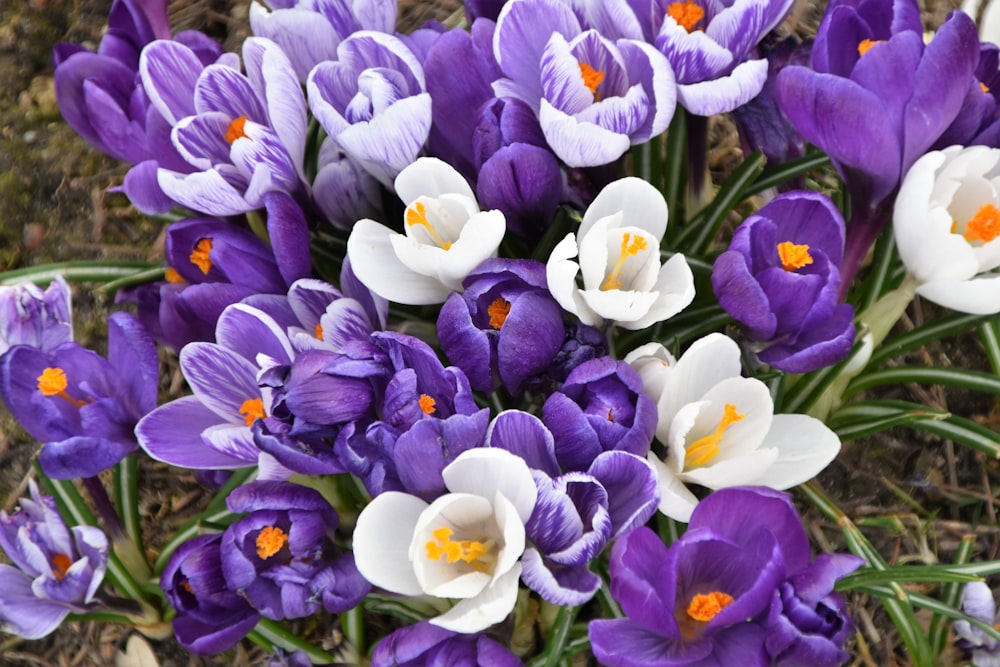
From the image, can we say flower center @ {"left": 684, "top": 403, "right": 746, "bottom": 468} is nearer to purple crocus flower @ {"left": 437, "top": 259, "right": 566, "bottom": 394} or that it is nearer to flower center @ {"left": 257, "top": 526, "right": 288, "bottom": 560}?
purple crocus flower @ {"left": 437, "top": 259, "right": 566, "bottom": 394}

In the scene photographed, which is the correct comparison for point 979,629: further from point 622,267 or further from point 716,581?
point 622,267

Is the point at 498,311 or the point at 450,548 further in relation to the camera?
the point at 498,311

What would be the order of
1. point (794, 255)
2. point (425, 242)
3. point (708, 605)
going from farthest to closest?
point (425, 242)
point (794, 255)
point (708, 605)

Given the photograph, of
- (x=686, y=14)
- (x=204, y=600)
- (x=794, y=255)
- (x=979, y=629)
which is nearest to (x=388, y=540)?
(x=204, y=600)

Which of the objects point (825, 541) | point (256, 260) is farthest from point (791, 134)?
point (256, 260)

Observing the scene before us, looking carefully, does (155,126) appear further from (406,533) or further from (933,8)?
(933,8)

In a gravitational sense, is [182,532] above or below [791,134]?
below

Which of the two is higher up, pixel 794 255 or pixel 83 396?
pixel 794 255
